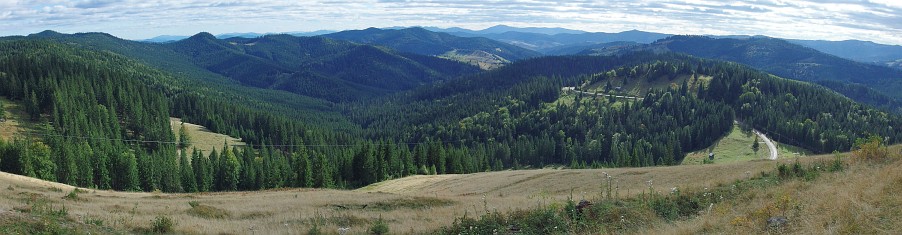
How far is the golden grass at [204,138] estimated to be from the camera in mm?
153700

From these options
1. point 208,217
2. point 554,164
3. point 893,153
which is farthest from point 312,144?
point 893,153

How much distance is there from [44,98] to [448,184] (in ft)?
473

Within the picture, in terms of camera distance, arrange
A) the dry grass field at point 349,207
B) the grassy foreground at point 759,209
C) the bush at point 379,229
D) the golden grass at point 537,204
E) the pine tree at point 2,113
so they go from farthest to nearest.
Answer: the pine tree at point 2,113
the dry grass field at point 349,207
the bush at point 379,229
the golden grass at point 537,204
the grassy foreground at point 759,209

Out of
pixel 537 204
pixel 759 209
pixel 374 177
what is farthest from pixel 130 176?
pixel 759 209

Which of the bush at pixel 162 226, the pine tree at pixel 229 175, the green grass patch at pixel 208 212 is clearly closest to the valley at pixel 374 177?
the bush at pixel 162 226

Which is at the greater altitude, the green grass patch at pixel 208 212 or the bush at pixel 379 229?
the bush at pixel 379 229

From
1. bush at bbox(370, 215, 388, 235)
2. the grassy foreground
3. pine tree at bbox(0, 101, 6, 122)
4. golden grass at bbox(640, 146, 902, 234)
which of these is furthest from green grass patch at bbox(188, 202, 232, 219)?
pine tree at bbox(0, 101, 6, 122)

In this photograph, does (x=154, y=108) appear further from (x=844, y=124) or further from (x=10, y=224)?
(x=844, y=124)

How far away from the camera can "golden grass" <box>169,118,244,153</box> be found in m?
154

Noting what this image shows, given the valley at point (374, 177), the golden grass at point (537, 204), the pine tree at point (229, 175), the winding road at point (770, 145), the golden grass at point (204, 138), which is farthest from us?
the golden grass at point (204, 138)

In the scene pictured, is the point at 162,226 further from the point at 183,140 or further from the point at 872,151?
the point at 183,140

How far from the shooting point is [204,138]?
163625mm

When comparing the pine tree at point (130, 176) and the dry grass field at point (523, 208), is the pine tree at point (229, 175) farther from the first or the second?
the dry grass field at point (523, 208)

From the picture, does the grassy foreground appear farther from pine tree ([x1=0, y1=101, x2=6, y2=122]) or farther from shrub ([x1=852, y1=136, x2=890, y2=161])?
pine tree ([x1=0, y1=101, x2=6, y2=122])
